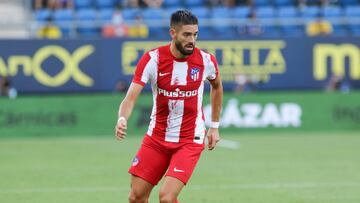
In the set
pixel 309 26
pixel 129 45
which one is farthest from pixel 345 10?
pixel 129 45

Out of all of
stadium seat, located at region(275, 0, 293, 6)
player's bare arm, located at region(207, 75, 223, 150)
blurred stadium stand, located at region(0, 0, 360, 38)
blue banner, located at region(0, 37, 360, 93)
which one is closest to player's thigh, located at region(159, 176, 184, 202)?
player's bare arm, located at region(207, 75, 223, 150)

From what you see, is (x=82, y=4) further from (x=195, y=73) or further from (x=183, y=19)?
(x=183, y=19)

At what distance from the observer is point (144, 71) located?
8.57 m

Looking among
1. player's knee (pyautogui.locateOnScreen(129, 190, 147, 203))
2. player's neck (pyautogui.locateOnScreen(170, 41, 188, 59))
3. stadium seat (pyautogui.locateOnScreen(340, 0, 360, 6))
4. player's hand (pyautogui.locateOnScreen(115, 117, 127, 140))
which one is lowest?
stadium seat (pyautogui.locateOnScreen(340, 0, 360, 6))

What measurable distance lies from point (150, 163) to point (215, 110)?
0.97 m

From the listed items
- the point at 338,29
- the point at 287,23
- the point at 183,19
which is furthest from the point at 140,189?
the point at 338,29

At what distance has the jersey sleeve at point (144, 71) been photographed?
8.55 m

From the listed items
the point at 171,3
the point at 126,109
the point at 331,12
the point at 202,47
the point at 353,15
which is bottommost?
the point at 202,47

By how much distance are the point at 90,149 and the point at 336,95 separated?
7.67m

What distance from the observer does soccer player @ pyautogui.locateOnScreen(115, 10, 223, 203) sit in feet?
27.8

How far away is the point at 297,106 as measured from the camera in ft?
79.0

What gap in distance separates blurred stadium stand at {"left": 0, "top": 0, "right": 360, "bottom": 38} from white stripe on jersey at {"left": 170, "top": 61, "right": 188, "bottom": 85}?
16710 mm

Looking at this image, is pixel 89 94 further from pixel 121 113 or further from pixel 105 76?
pixel 121 113

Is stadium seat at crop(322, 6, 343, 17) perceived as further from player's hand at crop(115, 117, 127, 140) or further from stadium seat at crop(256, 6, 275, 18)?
player's hand at crop(115, 117, 127, 140)
